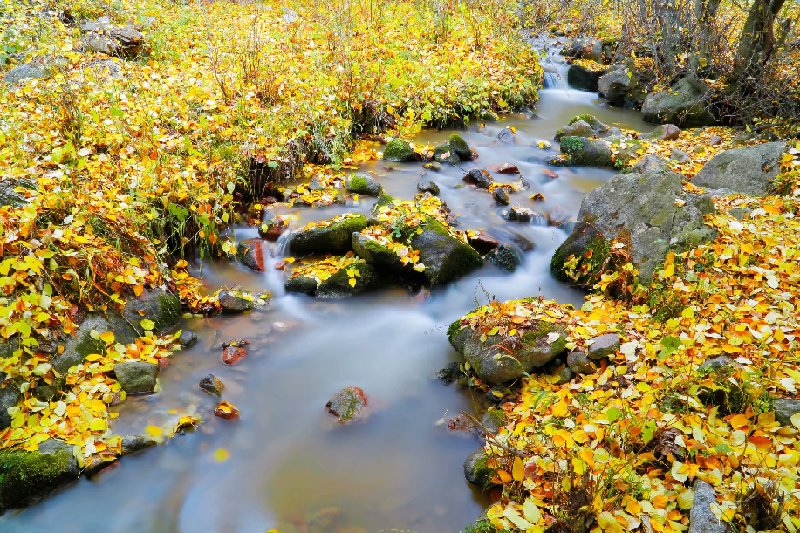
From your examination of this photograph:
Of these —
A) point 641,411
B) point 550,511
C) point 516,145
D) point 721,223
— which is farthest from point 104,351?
point 516,145

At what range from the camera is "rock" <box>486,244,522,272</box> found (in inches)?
255

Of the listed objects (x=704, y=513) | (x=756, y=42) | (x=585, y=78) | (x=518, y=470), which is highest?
(x=756, y=42)

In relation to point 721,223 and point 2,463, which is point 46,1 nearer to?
point 2,463

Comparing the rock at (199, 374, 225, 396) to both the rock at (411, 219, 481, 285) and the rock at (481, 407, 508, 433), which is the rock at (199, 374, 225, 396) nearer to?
the rock at (481, 407, 508, 433)

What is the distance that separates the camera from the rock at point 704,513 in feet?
8.97

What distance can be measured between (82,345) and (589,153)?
27.0 feet

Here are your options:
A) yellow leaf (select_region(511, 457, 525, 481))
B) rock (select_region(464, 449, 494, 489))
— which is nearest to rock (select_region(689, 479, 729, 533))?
yellow leaf (select_region(511, 457, 525, 481))

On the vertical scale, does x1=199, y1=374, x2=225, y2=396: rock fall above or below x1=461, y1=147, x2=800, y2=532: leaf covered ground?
below

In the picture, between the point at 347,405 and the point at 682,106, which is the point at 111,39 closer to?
the point at 347,405

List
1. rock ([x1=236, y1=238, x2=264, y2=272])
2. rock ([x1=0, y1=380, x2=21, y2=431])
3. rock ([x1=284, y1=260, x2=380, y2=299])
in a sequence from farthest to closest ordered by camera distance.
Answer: rock ([x1=236, y1=238, x2=264, y2=272]) < rock ([x1=284, y1=260, x2=380, y2=299]) < rock ([x1=0, y1=380, x2=21, y2=431])

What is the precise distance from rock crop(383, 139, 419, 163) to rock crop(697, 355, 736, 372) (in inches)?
245

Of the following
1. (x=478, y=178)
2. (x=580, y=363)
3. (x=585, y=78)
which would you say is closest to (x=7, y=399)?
(x=580, y=363)

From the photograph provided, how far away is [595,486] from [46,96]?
325 inches

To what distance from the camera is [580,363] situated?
4414mm
